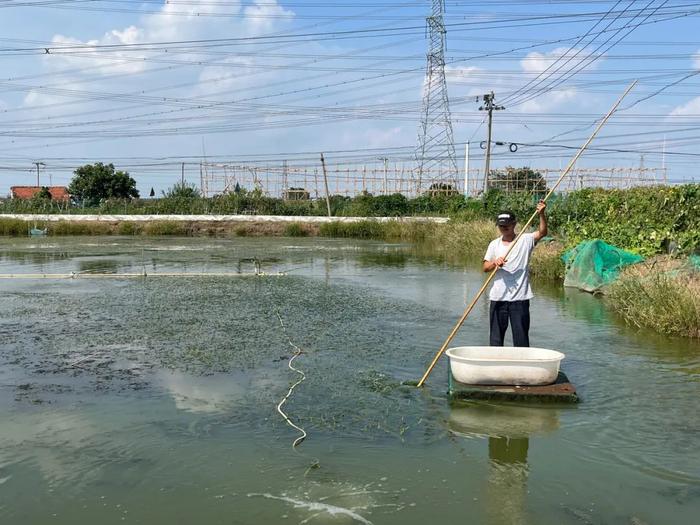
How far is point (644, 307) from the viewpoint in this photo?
28.7 feet

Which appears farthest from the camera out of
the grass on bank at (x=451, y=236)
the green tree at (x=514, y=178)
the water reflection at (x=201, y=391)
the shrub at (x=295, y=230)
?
the green tree at (x=514, y=178)

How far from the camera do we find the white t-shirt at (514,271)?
18.8ft

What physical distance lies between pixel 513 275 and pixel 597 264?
7.15 metres

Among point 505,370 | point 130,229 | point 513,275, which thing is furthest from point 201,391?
point 130,229

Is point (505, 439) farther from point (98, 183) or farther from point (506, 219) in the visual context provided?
point (98, 183)

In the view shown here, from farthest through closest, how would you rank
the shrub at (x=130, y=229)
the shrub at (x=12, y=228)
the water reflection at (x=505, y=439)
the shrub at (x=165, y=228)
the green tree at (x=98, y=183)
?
the green tree at (x=98, y=183), the shrub at (x=130, y=229), the shrub at (x=165, y=228), the shrub at (x=12, y=228), the water reflection at (x=505, y=439)

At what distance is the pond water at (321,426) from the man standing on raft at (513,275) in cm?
83

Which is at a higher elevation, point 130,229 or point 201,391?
point 130,229

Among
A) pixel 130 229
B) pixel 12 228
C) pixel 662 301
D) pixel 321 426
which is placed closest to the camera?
pixel 321 426

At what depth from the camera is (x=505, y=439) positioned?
4.77m

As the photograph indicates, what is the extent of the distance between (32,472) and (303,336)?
4.32 meters

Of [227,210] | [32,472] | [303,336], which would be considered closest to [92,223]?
[227,210]

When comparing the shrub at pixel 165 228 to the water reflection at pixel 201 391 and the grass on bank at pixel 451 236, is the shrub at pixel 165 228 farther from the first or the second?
the water reflection at pixel 201 391

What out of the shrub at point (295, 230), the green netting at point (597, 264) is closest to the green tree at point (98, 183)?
the shrub at point (295, 230)
